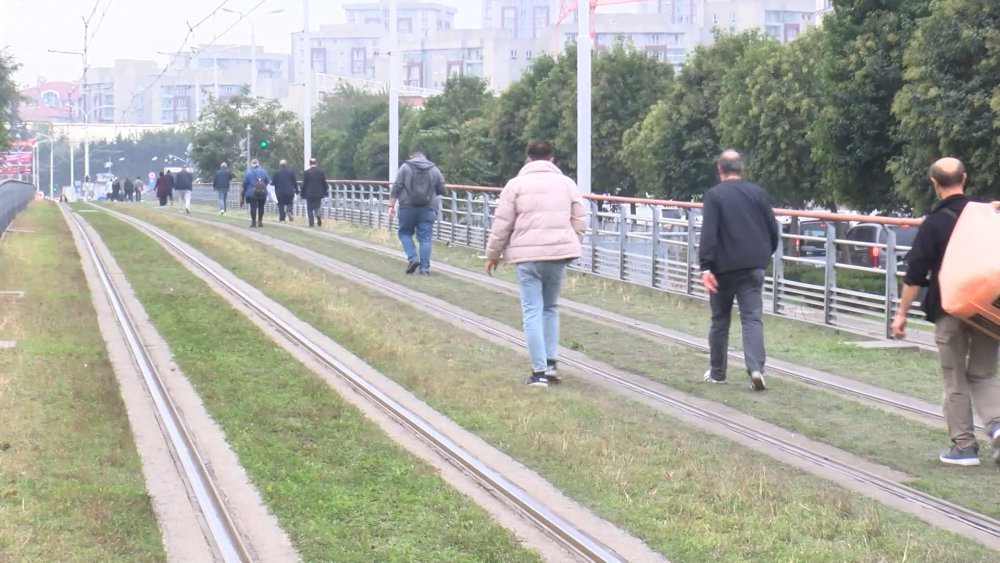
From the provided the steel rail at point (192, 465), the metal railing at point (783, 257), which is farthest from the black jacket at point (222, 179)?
the steel rail at point (192, 465)

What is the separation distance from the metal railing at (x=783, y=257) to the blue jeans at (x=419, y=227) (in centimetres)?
237

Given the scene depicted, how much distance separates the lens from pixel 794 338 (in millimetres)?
14492

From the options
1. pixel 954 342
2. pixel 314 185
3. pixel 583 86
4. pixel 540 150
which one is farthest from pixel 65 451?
pixel 314 185

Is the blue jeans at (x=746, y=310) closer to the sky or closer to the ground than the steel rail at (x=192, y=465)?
closer to the sky

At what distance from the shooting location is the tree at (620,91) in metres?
57.3

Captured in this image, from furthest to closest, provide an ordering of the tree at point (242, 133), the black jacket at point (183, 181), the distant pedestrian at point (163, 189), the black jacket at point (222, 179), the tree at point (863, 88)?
1. the tree at point (242, 133)
2. the distant pedestrian at point (163, 189)
3. the black jacket at point (183, 181)
4. the black jacket at point (222, 179)
5. the tree at point (863, 88)

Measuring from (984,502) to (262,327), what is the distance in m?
8.00

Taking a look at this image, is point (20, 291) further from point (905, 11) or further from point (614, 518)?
point (905, 11)

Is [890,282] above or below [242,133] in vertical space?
below

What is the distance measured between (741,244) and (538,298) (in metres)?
1.44

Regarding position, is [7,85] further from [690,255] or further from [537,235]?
[537,235]

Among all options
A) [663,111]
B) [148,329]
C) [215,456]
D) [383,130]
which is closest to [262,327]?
[148,329]

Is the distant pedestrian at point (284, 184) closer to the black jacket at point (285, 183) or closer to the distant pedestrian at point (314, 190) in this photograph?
the black jacket at point (285, 183)

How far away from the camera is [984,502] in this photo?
24.4 feet
